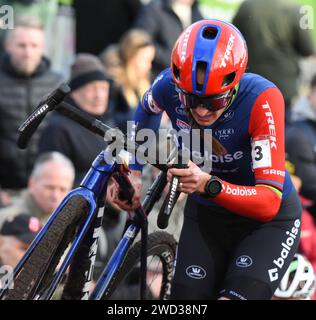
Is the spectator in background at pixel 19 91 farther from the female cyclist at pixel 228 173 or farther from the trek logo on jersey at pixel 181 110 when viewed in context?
the trek logo on jersey at pixel 181 110

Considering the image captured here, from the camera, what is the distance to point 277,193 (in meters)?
4.88

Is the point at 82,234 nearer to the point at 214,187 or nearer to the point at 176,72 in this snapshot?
the point at 214,187

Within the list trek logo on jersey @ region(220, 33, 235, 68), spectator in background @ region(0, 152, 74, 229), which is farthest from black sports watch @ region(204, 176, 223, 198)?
spectator in background @ region(0, 152, 74, 229)

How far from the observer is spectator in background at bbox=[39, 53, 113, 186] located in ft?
24.2

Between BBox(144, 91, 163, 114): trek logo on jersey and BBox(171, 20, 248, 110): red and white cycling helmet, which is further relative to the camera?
BBox(144, 91, 163, 114): trek logo on jersey

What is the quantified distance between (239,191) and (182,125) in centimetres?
69

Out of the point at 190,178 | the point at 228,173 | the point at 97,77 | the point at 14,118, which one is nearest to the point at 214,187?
the point at 190,178

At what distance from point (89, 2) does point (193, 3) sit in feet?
A: 3.68

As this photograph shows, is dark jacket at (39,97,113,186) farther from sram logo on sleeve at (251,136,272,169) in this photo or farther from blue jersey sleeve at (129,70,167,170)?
sram logo on sleeve at (251,136,272,169)

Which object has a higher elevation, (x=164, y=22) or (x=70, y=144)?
(x=164, y=22)

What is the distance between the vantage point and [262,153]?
489cm

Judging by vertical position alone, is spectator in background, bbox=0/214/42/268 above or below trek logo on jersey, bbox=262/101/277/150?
below

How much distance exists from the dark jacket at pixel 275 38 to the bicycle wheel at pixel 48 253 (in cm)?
442

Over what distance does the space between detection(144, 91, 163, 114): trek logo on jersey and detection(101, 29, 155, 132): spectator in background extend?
2.81 m
